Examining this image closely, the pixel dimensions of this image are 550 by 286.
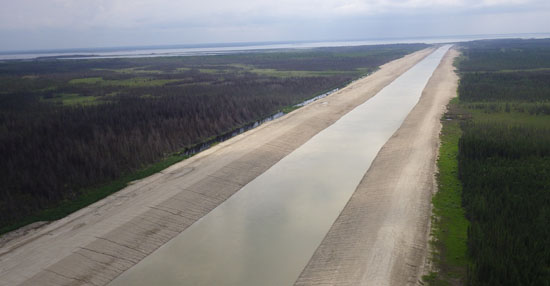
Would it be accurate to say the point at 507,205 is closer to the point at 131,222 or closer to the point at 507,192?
the point at 507,192

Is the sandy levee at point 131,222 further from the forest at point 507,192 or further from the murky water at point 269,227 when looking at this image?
the forest at point 507,192

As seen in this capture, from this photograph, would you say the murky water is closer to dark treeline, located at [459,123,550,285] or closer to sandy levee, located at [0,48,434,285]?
sandy levee, located at [0,48,434,285]

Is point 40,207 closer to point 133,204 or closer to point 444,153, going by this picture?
point 133,204

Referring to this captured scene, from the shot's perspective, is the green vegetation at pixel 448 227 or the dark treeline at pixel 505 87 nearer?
the green vegetation at pixel 448 227

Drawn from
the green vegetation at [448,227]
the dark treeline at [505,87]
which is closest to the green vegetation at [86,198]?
the green vegetation at [448,227]

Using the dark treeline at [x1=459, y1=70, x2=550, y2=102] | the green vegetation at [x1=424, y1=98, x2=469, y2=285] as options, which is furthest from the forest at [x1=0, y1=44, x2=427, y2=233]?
the dark treeline at [x1=459, y1=70, x2=550, y2=102]

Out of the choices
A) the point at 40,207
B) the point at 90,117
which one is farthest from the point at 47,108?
the point at 40,207
